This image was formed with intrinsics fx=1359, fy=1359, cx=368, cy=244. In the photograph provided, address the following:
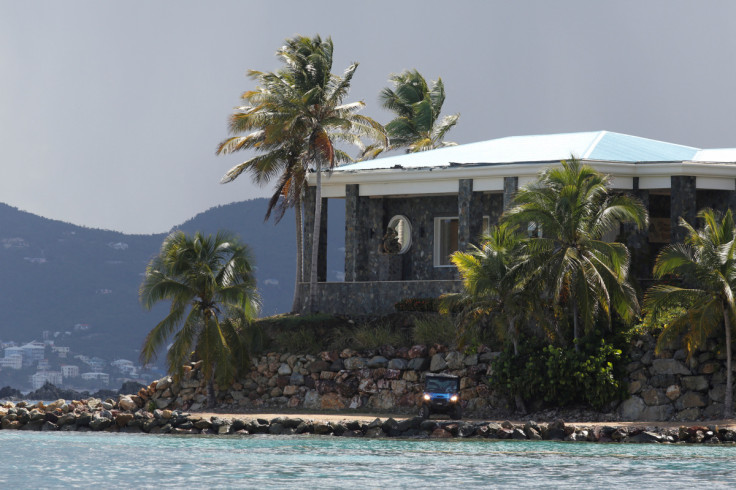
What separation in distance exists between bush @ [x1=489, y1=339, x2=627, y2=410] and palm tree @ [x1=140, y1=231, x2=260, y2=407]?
29.3 ft

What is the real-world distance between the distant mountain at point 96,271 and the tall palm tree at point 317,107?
89.8m

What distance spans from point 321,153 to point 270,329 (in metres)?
6.28

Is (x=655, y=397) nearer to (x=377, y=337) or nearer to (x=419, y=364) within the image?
(x=419, y=364)

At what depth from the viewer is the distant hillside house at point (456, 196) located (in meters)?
42.2

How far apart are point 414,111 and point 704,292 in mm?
27976

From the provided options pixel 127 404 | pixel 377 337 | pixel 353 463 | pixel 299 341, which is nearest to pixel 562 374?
pixel 377 337

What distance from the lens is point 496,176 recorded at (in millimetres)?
43406

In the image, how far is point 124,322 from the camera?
145m

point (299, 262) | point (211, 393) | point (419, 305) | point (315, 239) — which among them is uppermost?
point (315, 239)

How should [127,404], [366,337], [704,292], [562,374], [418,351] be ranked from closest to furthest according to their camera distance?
1. [704,292]
2. [562,374]
3. [418,351]
4. [366,337]
5. [127,404]

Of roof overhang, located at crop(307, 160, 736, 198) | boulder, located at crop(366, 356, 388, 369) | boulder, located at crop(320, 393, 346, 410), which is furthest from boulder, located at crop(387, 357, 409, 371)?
roof overhang, located at crop(307, 160, 736, 198)

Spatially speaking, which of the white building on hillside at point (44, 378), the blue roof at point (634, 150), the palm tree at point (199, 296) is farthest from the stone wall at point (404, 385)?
the white building on hillside at point (44, 378)

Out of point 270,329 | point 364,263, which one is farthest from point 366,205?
point 270,329

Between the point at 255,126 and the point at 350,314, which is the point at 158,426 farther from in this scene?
the point at 255,126
